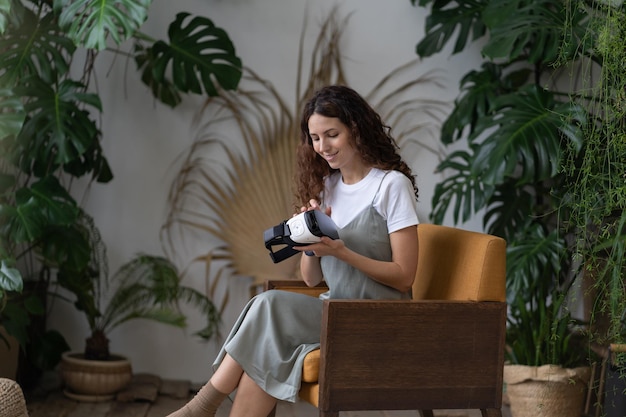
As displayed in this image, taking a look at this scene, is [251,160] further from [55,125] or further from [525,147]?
[525,147]

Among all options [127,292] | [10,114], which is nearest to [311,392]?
[10,114]

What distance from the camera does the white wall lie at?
14.6 feet

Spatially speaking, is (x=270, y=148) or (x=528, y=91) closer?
(x=528, y=91)

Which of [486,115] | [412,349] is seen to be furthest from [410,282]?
[486,115]

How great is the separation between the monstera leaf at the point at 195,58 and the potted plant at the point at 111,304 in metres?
0.78

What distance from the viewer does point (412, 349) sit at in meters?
2.57

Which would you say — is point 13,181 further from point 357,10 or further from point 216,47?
point 357,10

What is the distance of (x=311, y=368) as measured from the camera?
256 cm

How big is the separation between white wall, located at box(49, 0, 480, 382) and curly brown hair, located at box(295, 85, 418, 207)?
1653 mm

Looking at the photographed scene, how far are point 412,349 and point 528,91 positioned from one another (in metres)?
1.63

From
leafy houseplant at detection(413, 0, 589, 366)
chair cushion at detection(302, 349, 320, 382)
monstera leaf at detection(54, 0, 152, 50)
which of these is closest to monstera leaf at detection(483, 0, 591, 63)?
leafy houseplant at detection(413, 0, 589, 366)

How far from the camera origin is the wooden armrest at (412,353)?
8.18 feet

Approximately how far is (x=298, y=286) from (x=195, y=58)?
1.58 meters

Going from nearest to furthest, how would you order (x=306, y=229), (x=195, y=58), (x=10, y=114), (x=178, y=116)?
(x=306, y=229)
(x=10, y=114)
(x=195, y=58)
(x=178, y=116)
